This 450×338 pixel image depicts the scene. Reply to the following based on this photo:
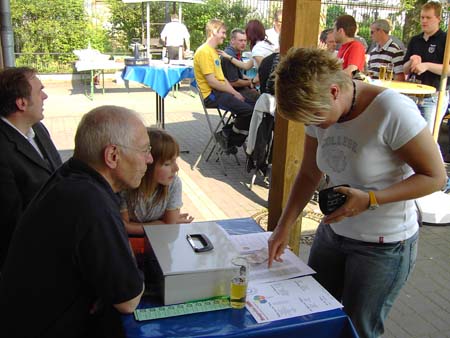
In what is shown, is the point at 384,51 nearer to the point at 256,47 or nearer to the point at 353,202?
the point at 256,47

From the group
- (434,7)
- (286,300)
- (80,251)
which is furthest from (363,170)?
(434,7)

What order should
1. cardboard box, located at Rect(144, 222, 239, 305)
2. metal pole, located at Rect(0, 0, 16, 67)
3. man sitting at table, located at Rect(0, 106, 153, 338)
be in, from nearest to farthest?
1. man sitting at table, located at Rect(0, 106, 153, 338)
2. cardboard box, located at Rect(144, 222, 239, 305)
3. metal pole, located at Rect(0, 0, 16, 67)

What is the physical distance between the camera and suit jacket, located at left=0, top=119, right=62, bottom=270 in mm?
2176

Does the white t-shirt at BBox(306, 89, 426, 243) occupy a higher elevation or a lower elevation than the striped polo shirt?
lower

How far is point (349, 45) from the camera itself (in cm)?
542

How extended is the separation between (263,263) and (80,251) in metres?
0.75

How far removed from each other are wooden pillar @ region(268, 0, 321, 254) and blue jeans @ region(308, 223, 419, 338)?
1.65 ft

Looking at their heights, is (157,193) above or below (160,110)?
above

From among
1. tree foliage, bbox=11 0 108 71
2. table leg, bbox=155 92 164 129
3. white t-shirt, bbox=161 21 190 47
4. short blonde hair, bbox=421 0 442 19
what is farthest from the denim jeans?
tree foliage, bbox=11 0 108 71

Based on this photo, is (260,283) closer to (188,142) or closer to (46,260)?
(46,260)

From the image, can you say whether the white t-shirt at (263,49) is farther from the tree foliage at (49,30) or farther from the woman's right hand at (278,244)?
the tree foliage at (49,30)

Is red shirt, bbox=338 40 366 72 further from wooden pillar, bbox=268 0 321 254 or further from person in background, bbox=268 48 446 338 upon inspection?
person in background, bbox=268 48 446 338

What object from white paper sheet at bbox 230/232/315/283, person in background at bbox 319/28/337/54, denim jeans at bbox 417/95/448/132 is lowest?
white paper sheet at bbox 230/232/315/283

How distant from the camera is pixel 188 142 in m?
6.87
